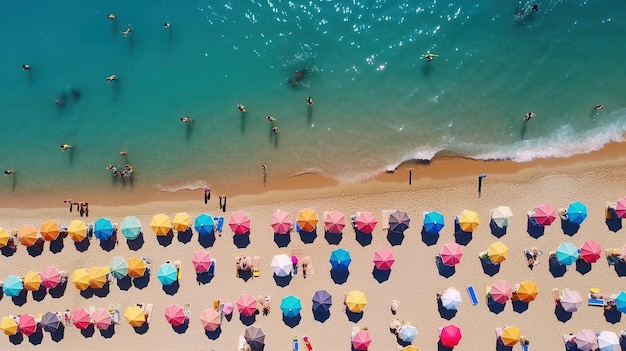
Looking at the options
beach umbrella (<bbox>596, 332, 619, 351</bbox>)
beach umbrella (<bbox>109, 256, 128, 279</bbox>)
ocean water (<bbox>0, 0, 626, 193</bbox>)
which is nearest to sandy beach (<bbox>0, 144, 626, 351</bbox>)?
beach umbrella (<bbox>596, 332, 619, 351</bbox>)

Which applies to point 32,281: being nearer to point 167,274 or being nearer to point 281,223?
point 167,274

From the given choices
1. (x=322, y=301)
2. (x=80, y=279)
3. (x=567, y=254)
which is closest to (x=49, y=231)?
(x=80, y=279)

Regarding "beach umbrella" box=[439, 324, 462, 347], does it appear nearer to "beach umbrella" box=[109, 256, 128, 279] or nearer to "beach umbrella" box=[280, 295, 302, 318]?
"beach umbrella" box=[280, 295, 302, 318]

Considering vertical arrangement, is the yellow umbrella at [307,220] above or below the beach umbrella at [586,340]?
above

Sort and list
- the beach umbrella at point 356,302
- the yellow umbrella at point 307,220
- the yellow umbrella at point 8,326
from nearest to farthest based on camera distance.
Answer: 1. the beach umbrella at point 356,302
2. the yellow umbrella at point 307,220
3. the yellow umbrella at point 8,326

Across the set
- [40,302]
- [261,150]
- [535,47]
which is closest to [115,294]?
[40,302]

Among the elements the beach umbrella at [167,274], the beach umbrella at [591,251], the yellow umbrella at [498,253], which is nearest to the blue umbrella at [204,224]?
the beach umbrella at [167,274]

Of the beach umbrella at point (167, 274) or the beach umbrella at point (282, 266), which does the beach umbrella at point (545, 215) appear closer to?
the beach umbrella at point (282, 266)
